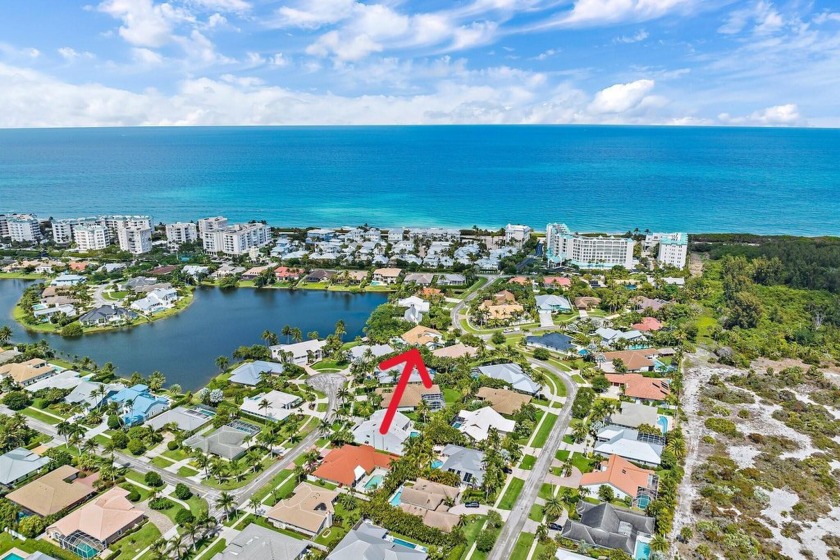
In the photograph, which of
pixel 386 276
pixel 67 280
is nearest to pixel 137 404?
pixel 386 276

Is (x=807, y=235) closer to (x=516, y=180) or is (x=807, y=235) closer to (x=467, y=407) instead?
(x=516, y=180)

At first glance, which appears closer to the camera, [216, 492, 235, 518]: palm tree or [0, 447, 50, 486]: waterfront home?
[216, 492, 235, 518]: palm tree

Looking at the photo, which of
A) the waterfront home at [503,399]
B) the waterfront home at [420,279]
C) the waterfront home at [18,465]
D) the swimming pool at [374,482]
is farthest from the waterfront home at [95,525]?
the waterfront home at [420,279]

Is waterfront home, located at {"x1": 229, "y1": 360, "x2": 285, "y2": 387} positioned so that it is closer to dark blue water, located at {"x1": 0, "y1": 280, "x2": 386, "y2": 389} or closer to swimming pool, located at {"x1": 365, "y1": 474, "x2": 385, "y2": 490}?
dark blue water, located at {"x1": 0, "y1": 280, "x2": 386, "y2": 389}

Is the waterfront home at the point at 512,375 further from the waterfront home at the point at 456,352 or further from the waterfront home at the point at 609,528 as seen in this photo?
the waterfront home at the point at 609,528

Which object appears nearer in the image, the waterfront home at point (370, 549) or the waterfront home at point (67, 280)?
the waterfront home at point (370, 549)

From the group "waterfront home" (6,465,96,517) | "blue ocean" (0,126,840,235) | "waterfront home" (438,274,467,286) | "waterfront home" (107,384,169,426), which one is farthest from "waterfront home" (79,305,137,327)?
"blue ocean" (0,126,840,235)
